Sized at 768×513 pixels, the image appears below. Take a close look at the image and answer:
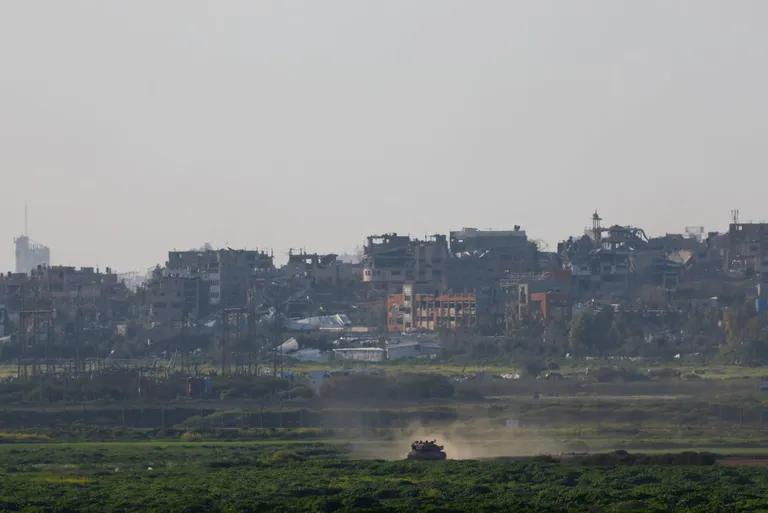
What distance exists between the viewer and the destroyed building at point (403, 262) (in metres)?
151

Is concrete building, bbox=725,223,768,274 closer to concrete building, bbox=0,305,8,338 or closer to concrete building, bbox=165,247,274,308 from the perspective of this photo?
concrete building, bbox=165,247,274,308

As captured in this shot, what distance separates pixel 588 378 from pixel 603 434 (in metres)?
28.6

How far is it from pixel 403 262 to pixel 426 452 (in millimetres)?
90599

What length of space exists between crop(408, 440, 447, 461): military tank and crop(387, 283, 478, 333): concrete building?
218 feet

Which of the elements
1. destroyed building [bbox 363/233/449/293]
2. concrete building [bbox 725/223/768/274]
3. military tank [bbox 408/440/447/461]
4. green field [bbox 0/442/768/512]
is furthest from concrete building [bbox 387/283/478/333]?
green field [bbox 0/442/768/512]

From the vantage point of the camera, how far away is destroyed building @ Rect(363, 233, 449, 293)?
497 ft

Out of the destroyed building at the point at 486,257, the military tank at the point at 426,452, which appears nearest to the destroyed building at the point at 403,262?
the destroyed building at the point at 486,257

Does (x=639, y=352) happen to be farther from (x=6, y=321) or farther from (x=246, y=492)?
(x=246, y=492)

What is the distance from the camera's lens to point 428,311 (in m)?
140

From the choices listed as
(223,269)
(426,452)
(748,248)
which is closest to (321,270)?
(223,269)

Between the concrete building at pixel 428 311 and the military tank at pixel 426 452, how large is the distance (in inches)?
2620

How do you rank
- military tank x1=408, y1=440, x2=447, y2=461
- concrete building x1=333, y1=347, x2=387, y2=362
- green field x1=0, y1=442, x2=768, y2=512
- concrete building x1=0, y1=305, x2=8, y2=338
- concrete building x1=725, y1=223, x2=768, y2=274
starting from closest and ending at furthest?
green field x1=0, y1=442, x2=768, y2=512, military tank x1=408, y1=440, x2=447, y2=461, concrete building x1=333, y1=347, x2=387, y2=362, concrete building x1=0, y1=305, x2=8, y2=338, concrete building x1=725, y1=223, x2=768, y2=274

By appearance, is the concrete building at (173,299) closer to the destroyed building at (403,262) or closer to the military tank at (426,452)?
the destroyed building at (403,262)

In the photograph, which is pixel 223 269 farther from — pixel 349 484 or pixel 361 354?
pixel 349 484
